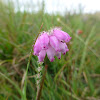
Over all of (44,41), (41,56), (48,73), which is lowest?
(48,73)

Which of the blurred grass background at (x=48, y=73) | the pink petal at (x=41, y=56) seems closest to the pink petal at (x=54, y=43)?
the pink petal at (x=41, y=56)

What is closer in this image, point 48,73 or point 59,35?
point 59,35

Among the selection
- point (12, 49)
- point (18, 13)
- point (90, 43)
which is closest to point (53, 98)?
point (12, 49)

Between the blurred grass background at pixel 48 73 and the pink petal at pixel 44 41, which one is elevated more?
the pink petal at pixel 44 41

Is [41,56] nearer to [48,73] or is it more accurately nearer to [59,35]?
[59,35]

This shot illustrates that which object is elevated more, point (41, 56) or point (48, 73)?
point (41, 56)

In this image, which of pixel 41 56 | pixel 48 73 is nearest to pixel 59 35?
pixel 41 56

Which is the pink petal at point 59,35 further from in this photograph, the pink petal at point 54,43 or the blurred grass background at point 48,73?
the blurred grass background at point 48,73

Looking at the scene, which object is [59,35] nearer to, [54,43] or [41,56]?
[54,43]

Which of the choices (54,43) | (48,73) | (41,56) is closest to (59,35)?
(54,43)

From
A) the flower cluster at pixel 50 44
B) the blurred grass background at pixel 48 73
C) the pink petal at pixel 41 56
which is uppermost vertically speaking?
the flower cluster at pixel 50 44

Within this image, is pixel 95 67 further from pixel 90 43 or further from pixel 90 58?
pixel 90 43
